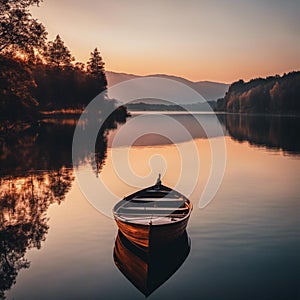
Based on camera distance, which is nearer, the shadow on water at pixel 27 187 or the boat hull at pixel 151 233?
the boat hull at pixel 151 233

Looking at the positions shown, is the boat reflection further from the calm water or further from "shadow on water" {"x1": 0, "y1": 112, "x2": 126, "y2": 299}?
"shadow on water" {"x1": 0, "y1": 112, "x2": 126, "y2": 299}

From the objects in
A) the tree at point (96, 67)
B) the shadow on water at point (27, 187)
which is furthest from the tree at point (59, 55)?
the shadow on water at point (27, 187)

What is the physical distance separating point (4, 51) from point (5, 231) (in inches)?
1424

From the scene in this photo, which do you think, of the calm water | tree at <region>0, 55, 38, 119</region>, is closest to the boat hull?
the calm water

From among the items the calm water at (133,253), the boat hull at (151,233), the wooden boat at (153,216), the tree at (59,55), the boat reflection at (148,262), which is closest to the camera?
the calm water at (133,253)

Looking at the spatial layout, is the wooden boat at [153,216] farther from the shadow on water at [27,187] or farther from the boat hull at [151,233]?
the shadow on water at [27,187]

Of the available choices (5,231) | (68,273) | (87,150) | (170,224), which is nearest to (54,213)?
(5,231)

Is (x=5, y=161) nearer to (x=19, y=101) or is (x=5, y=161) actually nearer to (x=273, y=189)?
(x=19, y=101)

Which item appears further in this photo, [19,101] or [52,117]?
[52,117]

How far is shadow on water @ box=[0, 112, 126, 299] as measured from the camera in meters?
17.0

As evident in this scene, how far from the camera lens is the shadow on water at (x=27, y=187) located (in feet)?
55.6

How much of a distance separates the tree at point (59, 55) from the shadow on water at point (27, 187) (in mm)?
63063

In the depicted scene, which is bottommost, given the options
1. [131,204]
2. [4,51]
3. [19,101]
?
[131,204]

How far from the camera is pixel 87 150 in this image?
53594 millimetres
